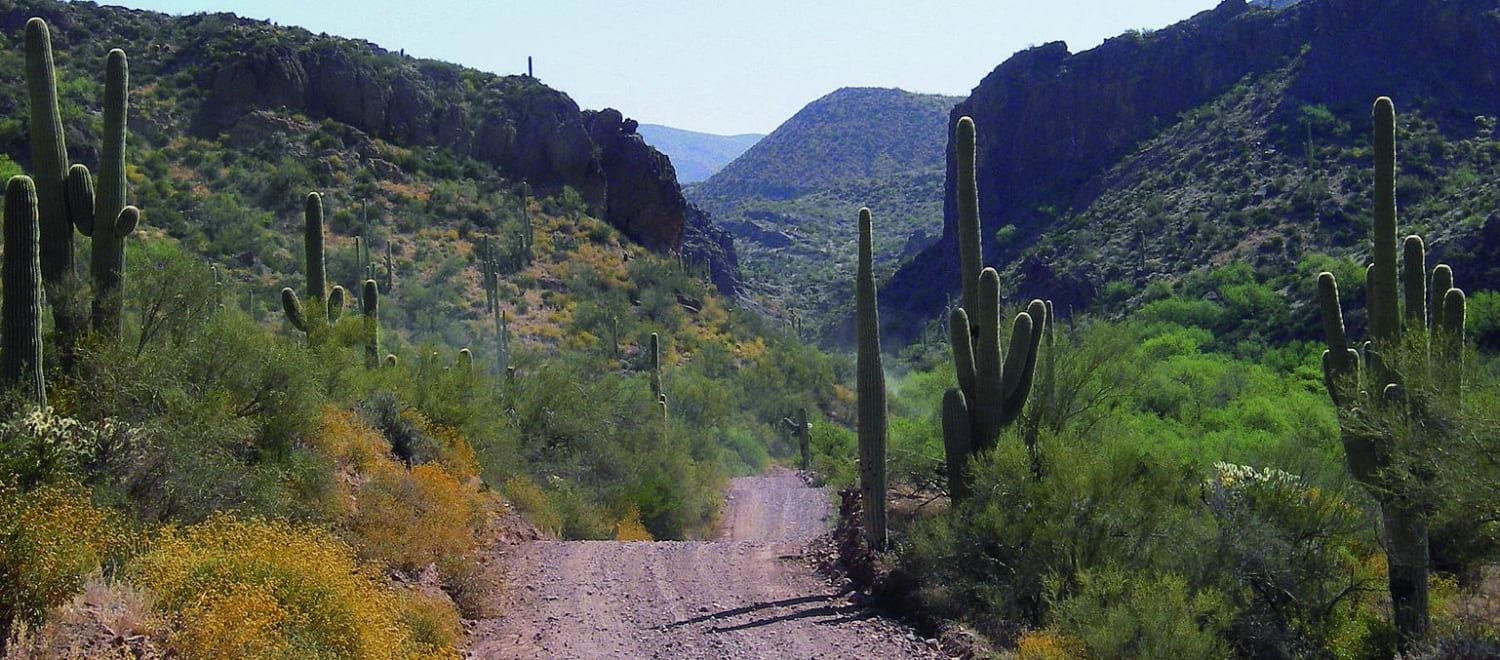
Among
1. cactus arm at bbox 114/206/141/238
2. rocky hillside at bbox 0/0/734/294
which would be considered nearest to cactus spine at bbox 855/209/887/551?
cactus arm at bbox 114/206/141/238

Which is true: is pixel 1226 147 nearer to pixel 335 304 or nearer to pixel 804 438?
pixel 804 438

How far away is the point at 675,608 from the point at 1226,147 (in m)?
51.1

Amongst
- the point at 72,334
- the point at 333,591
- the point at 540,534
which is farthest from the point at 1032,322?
the point at 72,334

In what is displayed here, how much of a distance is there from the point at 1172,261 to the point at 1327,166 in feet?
23.9

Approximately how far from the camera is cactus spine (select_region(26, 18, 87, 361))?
492 inches

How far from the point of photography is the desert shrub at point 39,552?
744cm

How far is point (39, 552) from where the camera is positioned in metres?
7.55

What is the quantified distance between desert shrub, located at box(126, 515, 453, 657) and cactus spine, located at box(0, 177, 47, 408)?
220 centimetres

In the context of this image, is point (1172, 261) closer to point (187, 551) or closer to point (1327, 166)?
point (1327, 166)

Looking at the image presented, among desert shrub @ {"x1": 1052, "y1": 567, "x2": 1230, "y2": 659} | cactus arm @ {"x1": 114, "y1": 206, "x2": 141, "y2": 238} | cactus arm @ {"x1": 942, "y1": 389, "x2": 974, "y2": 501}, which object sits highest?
cactus arm @ {"x1": 114, "y1": 206, "x2": 141, "y2": 238}

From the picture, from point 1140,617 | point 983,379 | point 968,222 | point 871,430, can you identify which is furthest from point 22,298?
point 968,222

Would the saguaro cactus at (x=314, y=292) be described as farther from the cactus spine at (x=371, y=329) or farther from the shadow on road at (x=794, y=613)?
the shadow on road at (x=794, y=613)

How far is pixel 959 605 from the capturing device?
13930 millimetres

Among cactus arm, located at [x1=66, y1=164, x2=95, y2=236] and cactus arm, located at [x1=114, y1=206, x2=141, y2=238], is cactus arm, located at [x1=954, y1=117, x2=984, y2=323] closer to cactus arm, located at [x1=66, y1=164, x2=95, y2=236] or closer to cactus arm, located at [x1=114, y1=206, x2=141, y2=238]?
cactus arm, located at [x1=114, y1=206, x2=141, y2=238]
